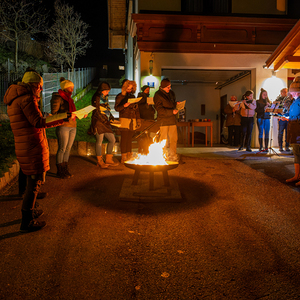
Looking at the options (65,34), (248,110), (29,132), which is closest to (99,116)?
(29,132)

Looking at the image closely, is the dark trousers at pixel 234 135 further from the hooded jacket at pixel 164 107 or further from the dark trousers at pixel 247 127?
the hooded jacket at pixel 164 107

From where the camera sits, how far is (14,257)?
3.05 meters

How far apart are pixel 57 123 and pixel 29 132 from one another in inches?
14.5

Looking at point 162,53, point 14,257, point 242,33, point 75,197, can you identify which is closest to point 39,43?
point 162,53

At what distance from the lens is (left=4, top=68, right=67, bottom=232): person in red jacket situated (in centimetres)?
337

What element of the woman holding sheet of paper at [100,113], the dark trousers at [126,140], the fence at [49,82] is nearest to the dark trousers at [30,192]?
the fence at [49,82]

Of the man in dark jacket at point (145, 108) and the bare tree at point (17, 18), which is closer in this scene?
the man in dark jacket at point (145, 108)

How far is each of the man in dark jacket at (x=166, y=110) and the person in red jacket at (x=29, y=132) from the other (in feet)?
12.3

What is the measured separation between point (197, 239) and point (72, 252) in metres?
1.56

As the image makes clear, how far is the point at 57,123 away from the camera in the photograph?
354cm

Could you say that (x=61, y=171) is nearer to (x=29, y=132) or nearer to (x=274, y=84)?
(x=29, y=132)

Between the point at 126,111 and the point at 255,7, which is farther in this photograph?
the point at 255,7

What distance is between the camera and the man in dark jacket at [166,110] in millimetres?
6953

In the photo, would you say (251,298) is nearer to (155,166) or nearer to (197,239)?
(197,239)
